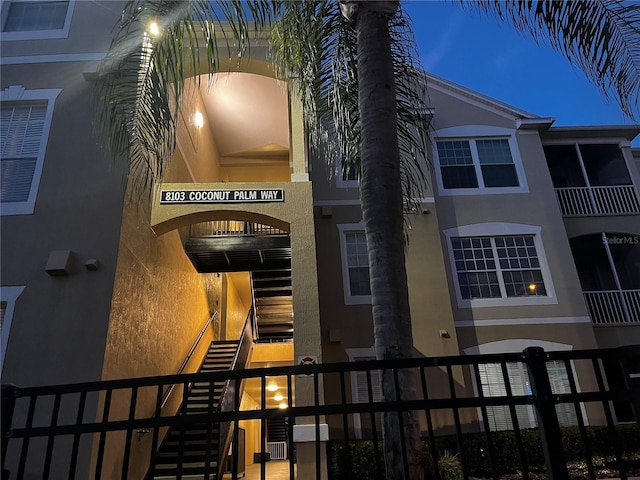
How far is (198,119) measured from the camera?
13.4 m

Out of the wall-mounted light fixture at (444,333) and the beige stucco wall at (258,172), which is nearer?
the wall-mounted light fixture at (444,333)

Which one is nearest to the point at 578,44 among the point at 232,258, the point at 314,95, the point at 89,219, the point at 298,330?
the point at 314,95

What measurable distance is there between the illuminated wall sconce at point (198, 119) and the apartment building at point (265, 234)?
156 millimetres

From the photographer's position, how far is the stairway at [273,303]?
12.8 metres

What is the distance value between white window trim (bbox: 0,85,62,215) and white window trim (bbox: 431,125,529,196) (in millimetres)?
9720

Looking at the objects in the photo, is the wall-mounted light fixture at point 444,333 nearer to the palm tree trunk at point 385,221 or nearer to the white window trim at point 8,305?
the palm tree trunk at point 385,221

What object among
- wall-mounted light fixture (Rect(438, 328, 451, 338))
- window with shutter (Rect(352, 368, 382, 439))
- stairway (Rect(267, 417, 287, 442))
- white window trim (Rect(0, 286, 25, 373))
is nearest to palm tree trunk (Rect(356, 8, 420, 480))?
white window trim (Rect(0, 286, 25, 373))

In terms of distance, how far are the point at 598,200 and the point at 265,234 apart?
34.4ft

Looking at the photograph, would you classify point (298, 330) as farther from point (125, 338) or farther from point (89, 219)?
point (89, 219)

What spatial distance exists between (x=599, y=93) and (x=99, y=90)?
651 cm

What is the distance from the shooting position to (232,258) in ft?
39.8

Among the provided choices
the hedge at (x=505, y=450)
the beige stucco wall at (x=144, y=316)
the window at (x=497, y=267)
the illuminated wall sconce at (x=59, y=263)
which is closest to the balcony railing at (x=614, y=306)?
the window at (x=497, y=267)

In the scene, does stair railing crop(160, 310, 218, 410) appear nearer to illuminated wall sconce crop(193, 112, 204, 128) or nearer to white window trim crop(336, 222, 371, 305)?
white window trim crop(336, 222, 371, 305)

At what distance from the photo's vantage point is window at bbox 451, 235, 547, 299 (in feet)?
39.6
